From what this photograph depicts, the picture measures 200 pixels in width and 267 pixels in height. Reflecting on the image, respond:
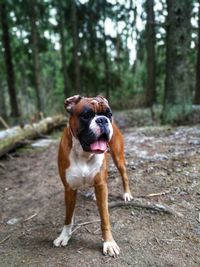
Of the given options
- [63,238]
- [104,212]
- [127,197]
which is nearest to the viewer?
[104,212]

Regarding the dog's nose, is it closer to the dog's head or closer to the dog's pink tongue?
the dog's head

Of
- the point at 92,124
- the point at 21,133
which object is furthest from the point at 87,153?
the point at 21,133

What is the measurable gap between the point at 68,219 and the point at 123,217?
0.74 meters

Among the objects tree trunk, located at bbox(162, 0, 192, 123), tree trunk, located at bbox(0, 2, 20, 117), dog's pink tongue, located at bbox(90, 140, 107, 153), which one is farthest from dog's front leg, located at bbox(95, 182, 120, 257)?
tree trunk, located at bbox(0, 2, 20, 117)

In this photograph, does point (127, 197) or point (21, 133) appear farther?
point (21, 133)

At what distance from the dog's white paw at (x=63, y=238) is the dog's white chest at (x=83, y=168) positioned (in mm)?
640

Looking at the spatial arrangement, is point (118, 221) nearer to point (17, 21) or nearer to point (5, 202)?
point (5, 202)

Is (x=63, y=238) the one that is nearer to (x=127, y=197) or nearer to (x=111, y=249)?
(x=111, y=249)

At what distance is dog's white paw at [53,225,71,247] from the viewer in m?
3.60

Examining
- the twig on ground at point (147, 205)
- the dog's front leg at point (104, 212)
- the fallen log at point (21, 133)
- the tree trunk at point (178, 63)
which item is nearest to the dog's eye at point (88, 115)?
the dog's front leg at point (104, 212)

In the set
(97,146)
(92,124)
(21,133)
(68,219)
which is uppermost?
(92,124)

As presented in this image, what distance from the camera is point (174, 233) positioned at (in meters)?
3.63

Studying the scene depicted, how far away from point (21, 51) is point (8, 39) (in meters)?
1.15

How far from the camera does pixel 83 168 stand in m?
3.31
